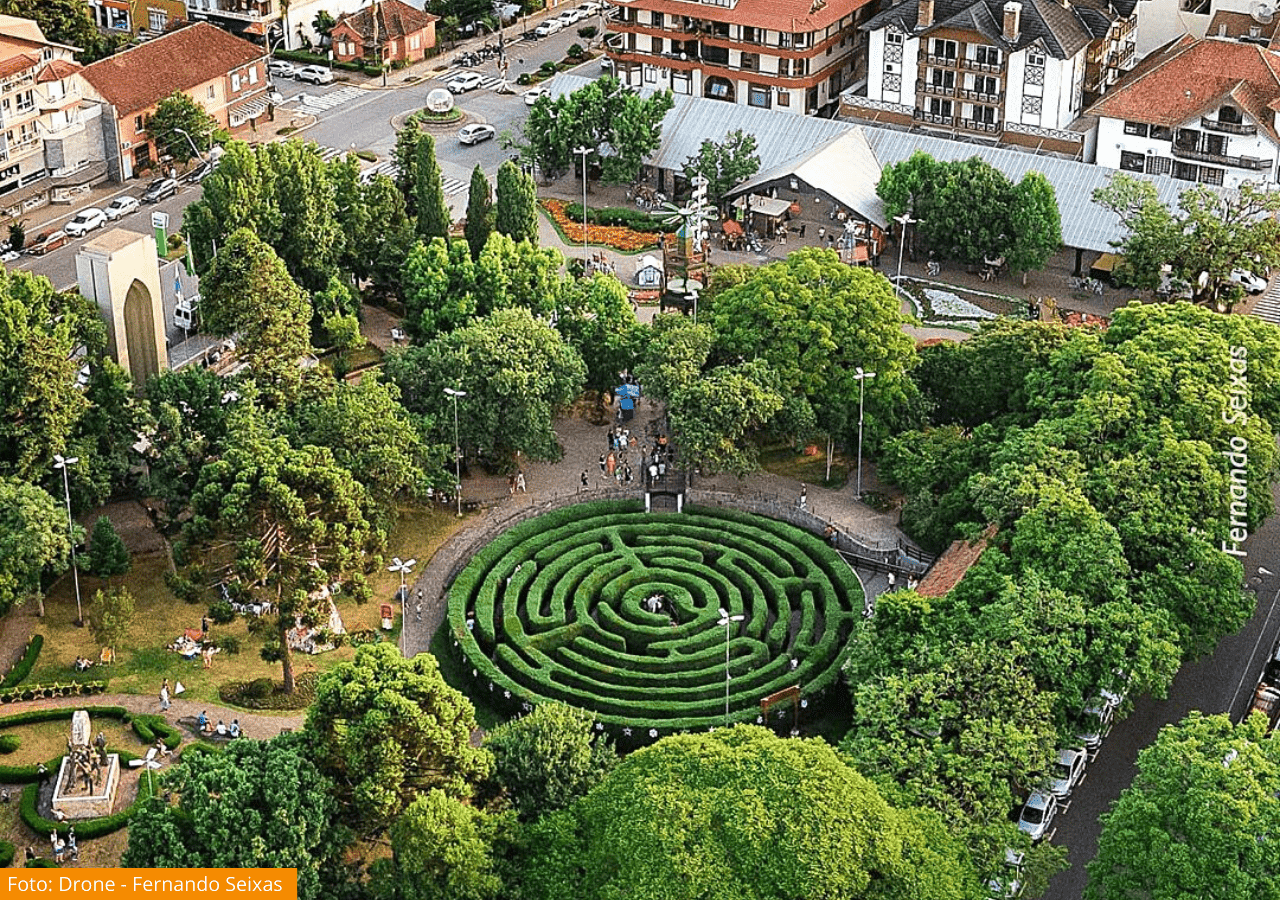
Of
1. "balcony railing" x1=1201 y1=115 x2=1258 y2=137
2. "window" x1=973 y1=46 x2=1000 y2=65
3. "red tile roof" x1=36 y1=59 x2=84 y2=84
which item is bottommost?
"balcony railing" x1=1201 y1=115 x2=1258 y2=137

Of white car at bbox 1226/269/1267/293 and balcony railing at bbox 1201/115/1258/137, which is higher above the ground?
balcony railing at bbox 1201/115/1258/137

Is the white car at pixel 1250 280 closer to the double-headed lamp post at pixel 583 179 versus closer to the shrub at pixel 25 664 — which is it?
the double-headed lamp post at pixel 583 179

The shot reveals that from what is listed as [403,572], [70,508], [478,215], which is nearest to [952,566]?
[403,572]

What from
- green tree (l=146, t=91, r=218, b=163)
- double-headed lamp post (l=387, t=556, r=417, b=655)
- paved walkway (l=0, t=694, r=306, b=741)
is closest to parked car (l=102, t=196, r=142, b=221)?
green tree (l=146, t=91, r=218, b=163)

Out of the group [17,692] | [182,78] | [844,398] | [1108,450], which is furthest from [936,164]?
[17,692]

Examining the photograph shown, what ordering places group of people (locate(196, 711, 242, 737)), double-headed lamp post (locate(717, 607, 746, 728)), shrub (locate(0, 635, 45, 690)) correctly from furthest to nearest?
shrub (locate(0, 635, 45, 690))
double-headed lamp post (locate(717, 607, 746, 728))
group of people (locate(196, 711, 242, 737))

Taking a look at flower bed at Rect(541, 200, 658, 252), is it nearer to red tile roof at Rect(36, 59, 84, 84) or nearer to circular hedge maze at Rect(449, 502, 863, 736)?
circular hedge maze at Rect(449, 502, 863, 736)

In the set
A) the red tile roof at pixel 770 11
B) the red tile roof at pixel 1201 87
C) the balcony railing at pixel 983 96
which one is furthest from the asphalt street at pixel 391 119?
the red tile roof at pixel 1201 87
